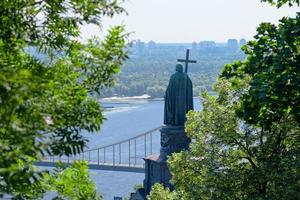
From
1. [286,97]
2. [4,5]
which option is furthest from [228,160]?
[4,5]

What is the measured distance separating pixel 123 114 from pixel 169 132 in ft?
201

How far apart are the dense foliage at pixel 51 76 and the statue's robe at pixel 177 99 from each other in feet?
48.3

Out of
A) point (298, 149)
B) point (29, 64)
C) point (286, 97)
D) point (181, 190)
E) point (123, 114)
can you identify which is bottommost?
point (123, 114)

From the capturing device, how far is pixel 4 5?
2.90 m

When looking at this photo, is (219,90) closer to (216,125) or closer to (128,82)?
A: (216,125)

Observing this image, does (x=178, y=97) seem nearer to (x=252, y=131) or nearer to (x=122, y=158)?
(x=252, y=131)

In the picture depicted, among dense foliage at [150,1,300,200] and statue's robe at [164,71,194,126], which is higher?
dense foliage at [150,1,300,200]

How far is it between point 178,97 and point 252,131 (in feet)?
37.3

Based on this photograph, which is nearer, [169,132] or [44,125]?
[44,125]

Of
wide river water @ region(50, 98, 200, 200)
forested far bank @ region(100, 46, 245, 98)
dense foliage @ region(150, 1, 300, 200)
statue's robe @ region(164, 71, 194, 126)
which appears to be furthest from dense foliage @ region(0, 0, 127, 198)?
forested far bank @ region(100, 46, 245, 98)

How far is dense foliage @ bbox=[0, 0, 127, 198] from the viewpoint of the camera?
232cm

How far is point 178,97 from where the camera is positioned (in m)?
18.5

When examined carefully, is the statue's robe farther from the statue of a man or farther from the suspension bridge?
the suspension bridge

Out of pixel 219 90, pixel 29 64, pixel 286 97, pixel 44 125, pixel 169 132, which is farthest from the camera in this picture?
pixel 169 132
